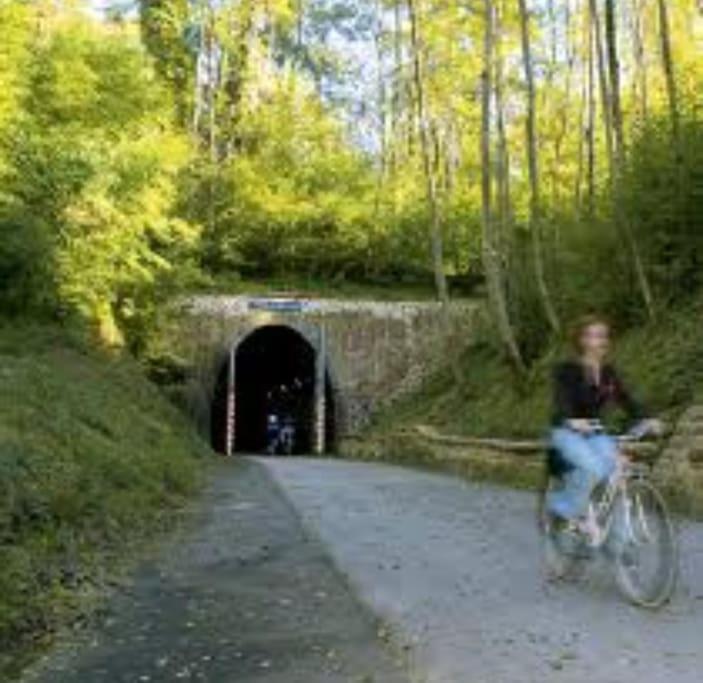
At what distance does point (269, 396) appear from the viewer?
46969mm

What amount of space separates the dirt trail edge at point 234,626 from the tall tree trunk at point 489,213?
13.1 meters

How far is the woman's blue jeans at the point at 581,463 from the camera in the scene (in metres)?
8.47

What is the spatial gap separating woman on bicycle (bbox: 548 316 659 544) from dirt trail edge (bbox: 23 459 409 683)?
4.82 feet

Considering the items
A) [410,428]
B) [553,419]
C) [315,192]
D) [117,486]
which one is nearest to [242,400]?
[315,192]

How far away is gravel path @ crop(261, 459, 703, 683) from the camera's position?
6520mm

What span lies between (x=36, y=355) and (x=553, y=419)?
44.7ft

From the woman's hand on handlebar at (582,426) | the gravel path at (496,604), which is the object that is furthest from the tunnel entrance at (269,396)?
the woman's hand on handlebar at (582,426)

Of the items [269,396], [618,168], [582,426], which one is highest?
[618,168]

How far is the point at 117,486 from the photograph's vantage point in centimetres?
1385

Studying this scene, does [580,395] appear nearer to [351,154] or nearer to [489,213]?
[489,213]

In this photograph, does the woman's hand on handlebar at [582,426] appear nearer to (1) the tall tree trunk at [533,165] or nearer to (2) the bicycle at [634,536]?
(2) the bicycle at [634,536]

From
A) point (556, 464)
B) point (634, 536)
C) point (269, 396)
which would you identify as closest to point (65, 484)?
point (556, 464)

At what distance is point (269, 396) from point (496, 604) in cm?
3889

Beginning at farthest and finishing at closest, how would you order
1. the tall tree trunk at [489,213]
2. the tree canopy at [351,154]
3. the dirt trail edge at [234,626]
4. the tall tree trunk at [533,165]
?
the tall tree trunk at [489,213], the tall tree trunk at [533,165], the tree canopy at [351,154], the dirt trail edge at [234,626]
